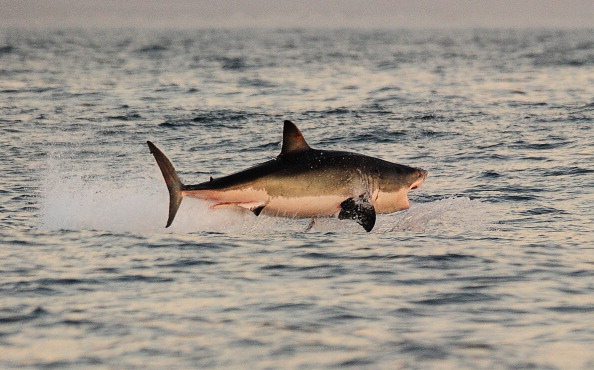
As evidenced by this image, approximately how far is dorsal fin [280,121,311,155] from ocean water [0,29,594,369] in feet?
4.34

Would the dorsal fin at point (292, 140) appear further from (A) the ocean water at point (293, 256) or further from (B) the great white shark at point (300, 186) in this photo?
(A) the ocean water at point (293, 256)

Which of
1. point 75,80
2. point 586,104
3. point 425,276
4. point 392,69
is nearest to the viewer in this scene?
point 425,276

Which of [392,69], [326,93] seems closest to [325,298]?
[326,93]

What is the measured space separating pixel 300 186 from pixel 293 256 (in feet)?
3.60

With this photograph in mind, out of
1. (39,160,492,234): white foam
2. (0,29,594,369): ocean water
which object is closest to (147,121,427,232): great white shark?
(0,29,594,369): ocean water

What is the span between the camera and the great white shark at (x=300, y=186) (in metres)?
14.5

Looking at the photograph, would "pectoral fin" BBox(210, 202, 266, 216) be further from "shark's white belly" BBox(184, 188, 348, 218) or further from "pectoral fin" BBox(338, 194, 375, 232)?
"pectoral fin" BBox(338, 194, 375, 232)

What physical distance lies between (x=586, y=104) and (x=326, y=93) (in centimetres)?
1062

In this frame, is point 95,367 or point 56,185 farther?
point 56,185

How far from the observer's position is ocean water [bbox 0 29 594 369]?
33.7ft

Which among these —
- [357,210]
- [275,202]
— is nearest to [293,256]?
[275,202]

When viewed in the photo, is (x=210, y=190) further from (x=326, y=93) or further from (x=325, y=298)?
(x=326, y=93)

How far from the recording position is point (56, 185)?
66.2 ft

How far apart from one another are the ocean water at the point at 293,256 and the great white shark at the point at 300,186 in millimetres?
486
